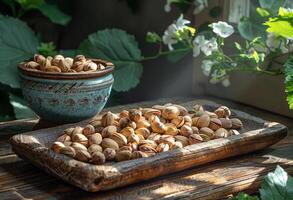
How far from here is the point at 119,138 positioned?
872 mm

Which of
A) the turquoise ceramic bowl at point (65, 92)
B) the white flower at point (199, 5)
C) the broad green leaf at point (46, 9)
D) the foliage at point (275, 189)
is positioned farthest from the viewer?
the broad green leaf at point (46, 9)

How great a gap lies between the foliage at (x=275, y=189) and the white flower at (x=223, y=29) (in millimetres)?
427

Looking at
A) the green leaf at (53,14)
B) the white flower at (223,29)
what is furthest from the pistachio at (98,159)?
the green leaf at (53,14)

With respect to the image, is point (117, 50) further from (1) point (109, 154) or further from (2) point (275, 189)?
Answer: (2) point (275, 189)

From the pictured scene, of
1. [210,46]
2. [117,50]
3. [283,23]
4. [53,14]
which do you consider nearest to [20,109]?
[117,50]

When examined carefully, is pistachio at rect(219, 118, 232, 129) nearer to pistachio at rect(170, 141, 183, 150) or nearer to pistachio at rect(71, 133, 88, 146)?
pistachio at rect(170, 141, 183, 150)

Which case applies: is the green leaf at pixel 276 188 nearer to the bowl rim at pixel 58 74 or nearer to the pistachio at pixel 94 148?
the pistachio at pixel 94 148

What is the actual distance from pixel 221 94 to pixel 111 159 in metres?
0.66

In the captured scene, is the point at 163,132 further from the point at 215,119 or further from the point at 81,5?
the point at 81,5

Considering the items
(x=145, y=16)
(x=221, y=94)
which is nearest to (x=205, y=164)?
(x=221, y=94)

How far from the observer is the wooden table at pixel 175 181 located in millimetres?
781

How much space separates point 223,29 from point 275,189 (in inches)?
18.3

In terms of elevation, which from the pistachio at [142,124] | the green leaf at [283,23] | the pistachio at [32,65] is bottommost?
the pistachio at [142,124]

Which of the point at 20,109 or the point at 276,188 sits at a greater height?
the point at 276,188
